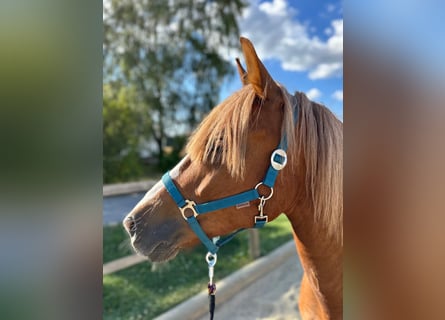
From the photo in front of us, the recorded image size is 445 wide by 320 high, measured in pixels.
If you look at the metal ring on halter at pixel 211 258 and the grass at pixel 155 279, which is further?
the grass at pixel 155 279

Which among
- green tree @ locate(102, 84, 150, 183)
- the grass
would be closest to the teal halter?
the grass

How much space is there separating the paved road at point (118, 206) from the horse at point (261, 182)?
2.62m

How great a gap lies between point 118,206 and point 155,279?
1.09 metres

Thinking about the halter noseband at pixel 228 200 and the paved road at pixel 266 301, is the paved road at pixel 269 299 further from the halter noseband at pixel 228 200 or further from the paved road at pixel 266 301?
the halter noseband at pixel 228 200

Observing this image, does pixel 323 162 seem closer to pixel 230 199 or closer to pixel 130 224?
pixel 230 199

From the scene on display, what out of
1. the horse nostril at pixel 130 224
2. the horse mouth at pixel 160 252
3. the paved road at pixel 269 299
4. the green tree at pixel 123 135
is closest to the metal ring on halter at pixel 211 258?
the horse mouth at pixel 160 252

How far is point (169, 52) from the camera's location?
11.3 ft

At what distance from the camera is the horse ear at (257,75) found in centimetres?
80
